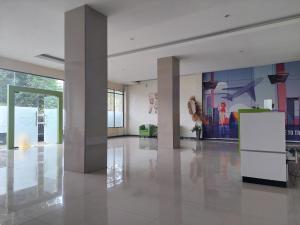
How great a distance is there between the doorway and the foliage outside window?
12.9 feet

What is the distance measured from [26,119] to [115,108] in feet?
20.0

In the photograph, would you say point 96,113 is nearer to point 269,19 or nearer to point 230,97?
point 269,19

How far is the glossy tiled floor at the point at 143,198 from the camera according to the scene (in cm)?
251

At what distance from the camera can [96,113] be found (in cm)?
503

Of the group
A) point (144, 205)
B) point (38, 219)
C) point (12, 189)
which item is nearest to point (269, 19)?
point (144, 205)

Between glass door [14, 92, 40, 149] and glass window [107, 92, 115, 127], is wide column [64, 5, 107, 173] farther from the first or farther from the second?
glass window [107, 92, 115, 127]

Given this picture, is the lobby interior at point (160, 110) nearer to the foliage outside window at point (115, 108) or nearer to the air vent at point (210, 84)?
the air vent at point (210, 84)

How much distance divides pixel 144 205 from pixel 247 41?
6.41m

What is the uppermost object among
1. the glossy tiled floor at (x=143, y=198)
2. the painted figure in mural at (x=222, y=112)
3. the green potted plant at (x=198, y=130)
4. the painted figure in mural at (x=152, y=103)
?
the painted figure in mural at (x=152, y=103)

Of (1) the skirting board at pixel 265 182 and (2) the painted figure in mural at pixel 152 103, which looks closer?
(1) the skirting board at pixel 265 182

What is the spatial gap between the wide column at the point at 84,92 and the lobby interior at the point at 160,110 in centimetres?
2

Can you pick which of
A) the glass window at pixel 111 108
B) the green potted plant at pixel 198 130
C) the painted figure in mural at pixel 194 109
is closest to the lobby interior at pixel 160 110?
the green potted plant at pixel 198 130

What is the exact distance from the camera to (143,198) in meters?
3.16

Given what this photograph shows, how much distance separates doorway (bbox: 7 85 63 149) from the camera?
29.4 feet
